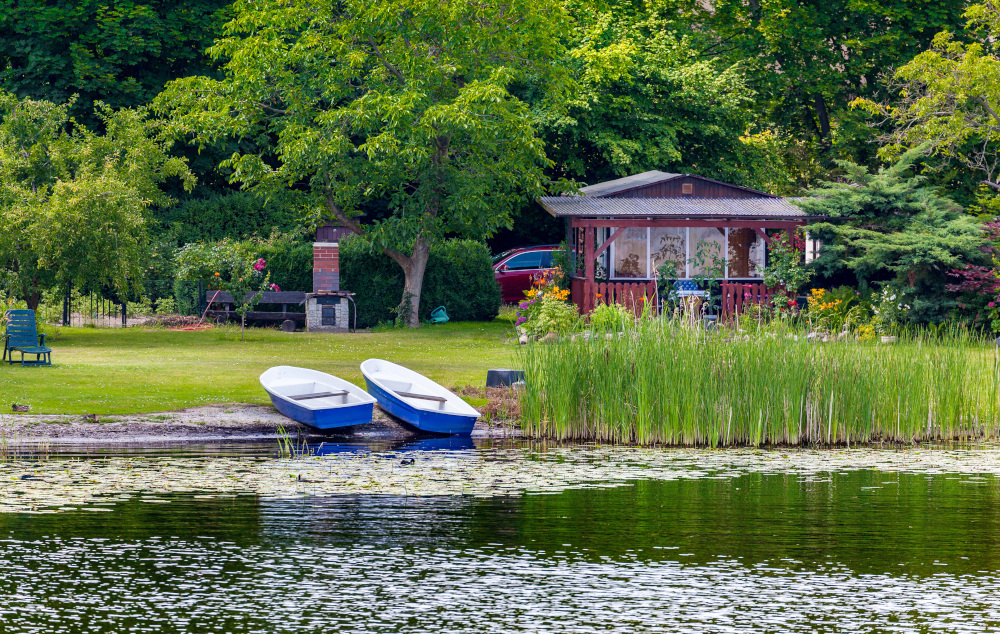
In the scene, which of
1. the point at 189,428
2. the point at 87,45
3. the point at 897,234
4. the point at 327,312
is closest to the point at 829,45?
the point at 897,234

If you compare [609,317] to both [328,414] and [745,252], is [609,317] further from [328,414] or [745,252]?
[745,252]

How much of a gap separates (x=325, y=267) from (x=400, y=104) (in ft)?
15.7

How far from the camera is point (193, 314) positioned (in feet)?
105

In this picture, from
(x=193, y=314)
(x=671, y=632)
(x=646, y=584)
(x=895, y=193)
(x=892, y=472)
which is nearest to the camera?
(x=671, y=632)

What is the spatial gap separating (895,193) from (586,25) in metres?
14.3

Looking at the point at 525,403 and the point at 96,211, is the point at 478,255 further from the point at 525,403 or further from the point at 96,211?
the point at 525,403

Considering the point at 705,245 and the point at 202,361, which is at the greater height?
the point at 705,245

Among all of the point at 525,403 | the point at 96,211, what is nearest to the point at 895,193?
the point at 525,403

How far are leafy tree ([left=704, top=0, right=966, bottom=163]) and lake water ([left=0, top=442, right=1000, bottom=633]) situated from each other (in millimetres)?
29760

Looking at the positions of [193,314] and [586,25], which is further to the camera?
[586,25]

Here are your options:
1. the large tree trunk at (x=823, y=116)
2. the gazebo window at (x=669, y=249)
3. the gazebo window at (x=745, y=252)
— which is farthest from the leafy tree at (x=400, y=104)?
the large tree trunk at (x=823, y=116)

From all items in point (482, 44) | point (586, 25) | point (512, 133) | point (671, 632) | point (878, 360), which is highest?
point (586, 25)

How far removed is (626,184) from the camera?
33.0 metres

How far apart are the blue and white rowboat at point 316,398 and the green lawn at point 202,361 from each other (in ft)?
1.85
